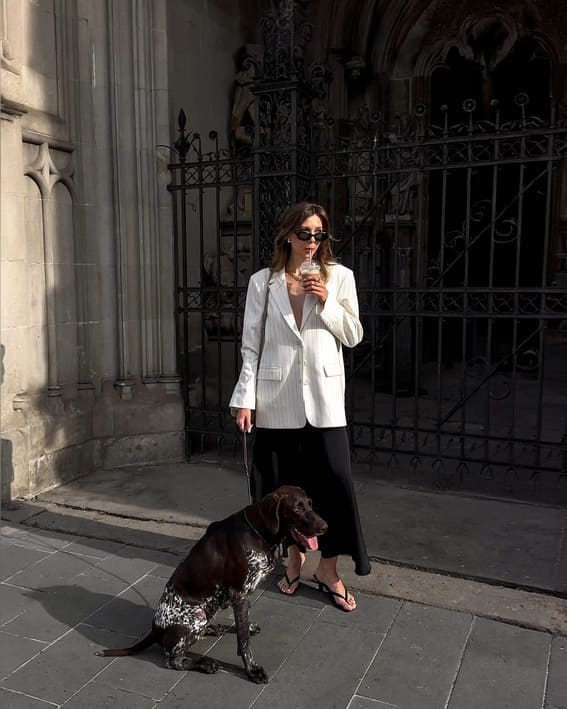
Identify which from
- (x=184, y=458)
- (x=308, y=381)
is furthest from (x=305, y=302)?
(x=184, y=458)

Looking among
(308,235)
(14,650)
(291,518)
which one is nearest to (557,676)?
(291,518)

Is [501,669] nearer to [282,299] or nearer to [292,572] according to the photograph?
[292,572]

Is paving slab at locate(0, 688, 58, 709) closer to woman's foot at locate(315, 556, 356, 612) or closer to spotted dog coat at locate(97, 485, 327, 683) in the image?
spotted dog coat at locate(97, 485, 327, 683)

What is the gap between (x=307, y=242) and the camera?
3455 mm

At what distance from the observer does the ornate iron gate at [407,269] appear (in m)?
5.47

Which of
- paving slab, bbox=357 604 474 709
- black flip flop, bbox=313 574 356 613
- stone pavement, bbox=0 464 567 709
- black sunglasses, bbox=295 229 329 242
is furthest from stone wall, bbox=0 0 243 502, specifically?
paving slab, bbox=357 604 474 709

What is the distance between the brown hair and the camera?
11.3 feet

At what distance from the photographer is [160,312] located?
6.52 m

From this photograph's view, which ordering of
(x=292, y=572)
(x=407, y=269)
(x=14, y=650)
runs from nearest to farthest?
(x=14, y=650) < (x=292, y=572) < (x=407, y=269)

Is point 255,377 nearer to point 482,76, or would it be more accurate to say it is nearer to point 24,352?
point 24,352

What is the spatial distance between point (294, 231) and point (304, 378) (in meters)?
0.76

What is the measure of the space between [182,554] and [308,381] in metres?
1.61

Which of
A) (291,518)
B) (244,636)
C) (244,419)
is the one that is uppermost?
(244,419)

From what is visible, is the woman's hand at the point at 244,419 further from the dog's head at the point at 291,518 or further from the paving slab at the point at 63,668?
the paving slab at the point at 63,668
